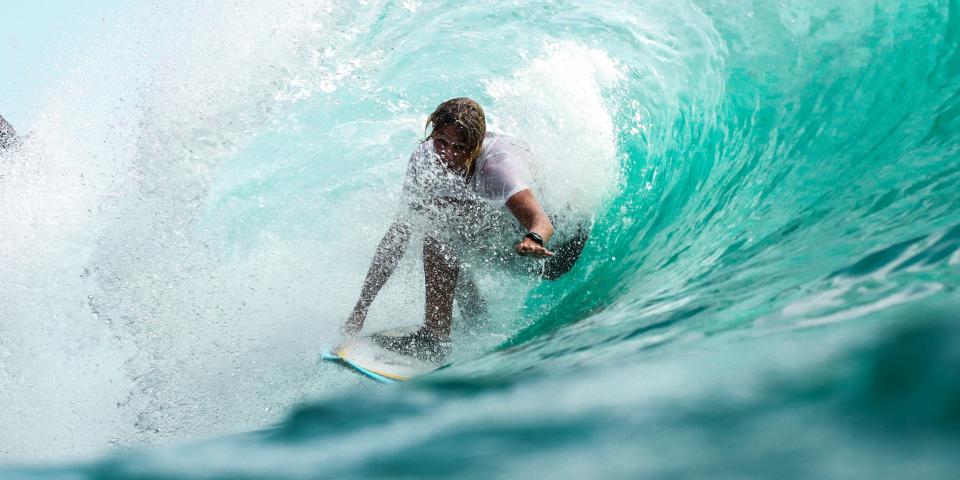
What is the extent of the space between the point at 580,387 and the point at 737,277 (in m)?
1.50

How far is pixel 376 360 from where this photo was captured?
3.29m

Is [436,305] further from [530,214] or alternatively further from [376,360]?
[530,214]

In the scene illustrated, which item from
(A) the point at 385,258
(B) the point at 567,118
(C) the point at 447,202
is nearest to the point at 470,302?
(A) the point at 385,258

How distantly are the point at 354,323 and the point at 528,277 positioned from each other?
96cm

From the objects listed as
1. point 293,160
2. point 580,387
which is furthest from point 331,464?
point 293,160

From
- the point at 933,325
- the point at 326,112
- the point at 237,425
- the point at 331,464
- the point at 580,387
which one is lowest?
the point at 237,425

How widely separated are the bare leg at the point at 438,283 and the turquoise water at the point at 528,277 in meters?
0.22

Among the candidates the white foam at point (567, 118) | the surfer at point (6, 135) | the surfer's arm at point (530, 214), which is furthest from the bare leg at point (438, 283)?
the surfer at point (6, 135)

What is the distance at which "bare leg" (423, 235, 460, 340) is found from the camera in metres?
3.34

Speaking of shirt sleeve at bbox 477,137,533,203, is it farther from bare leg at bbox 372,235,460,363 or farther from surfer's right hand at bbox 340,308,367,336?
surfer's right hand at bbox 340,308,367,336

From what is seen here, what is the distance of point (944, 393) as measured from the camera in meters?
0.51

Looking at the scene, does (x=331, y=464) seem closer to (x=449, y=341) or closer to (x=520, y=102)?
(x=449, y=341)

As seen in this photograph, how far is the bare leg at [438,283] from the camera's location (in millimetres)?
3336

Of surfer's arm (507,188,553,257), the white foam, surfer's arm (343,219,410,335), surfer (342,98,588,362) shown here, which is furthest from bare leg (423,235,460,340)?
the white foam
